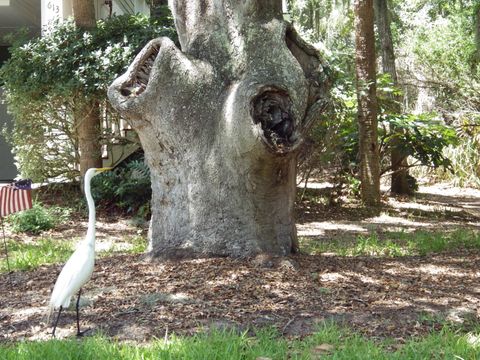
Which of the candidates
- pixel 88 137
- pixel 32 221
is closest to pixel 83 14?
pixel 88 137

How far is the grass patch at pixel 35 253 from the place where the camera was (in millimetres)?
7422

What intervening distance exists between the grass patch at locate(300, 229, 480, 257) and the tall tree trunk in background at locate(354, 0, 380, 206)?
10.5ft

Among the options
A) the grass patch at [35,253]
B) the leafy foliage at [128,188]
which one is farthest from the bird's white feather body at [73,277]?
the leafy foliage at [128,188]

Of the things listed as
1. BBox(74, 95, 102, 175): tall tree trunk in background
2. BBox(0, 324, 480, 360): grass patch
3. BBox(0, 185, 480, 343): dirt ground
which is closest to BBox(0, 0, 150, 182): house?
BBox(74, 95, 102, 175): tall tree trunk in background

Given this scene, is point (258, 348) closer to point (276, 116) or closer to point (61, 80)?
point (276, 116)

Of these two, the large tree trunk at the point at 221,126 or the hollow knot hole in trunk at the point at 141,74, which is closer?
the large tree trunk at the point at 221,126

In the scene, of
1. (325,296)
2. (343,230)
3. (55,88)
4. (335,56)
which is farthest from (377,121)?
(325,296)

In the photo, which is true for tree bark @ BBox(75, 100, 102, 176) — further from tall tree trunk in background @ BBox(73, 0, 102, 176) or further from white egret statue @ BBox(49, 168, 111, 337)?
white egret statue @ BBox(49, 168, 111, 337)

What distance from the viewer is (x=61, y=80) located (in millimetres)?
11039

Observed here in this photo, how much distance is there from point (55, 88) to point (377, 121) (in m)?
6.14

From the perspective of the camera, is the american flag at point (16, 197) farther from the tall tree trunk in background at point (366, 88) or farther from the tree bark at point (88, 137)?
the tall tree trunk in background at point (366, 88)

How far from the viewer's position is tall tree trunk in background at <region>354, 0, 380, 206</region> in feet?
40.8

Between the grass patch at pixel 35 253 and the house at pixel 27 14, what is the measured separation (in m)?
5.68

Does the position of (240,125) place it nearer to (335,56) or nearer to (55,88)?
(55,88)
